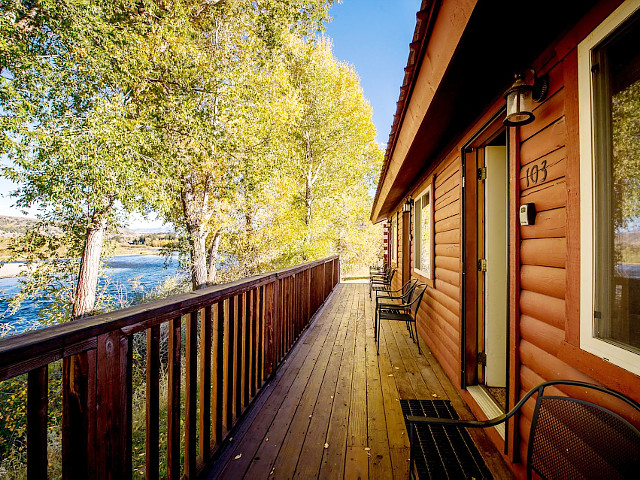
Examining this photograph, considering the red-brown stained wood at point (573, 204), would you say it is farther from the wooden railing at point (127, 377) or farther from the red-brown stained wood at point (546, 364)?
the wooden railing at point (127, 377)

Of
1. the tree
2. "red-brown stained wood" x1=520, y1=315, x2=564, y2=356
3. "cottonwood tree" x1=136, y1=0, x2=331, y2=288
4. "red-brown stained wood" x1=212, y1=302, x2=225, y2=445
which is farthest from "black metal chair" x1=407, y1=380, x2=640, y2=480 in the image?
"cottonwood tree" x1=136, y1=0, x2=331, y2=288

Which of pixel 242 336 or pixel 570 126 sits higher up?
pixel 570 126

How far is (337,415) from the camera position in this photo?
2.15 meters

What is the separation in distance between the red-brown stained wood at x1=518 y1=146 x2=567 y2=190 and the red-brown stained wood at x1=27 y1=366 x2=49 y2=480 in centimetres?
195

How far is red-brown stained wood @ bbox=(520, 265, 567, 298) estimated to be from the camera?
132 cm

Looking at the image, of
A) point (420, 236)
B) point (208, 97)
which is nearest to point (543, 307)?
point (420, 236)

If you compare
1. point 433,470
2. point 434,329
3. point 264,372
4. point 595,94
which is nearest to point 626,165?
point 595,94

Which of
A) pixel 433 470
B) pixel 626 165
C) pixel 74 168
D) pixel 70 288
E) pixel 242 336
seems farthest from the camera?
pixel 70 288

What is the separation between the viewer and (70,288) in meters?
7.28

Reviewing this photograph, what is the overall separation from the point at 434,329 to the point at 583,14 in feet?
9.72

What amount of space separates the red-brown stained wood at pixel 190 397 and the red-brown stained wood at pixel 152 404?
0.22m

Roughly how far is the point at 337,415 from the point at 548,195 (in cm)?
190

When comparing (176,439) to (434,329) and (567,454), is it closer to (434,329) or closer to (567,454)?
(567,454)

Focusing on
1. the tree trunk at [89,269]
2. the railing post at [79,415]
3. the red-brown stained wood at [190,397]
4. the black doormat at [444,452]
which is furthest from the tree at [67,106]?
the black doormat at [444,452]
